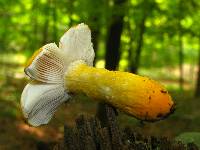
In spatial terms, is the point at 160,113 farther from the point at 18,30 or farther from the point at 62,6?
the point at 18,30

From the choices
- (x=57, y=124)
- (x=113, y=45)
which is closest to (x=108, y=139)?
(x=113, y=45)

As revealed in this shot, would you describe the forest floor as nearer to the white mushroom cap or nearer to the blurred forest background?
the blurred forest background

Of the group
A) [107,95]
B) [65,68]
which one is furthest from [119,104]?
[65,68]

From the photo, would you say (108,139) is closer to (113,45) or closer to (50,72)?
(50,72)

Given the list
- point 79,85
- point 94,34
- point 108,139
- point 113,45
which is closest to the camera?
point 108,139

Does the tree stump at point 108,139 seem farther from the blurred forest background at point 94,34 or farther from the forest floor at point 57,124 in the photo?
the forest floor at point 57,124

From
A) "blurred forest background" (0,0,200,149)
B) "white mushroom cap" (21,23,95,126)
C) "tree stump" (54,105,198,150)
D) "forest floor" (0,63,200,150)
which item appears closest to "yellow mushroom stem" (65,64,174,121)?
"tree stump" (54,105,198,150)
